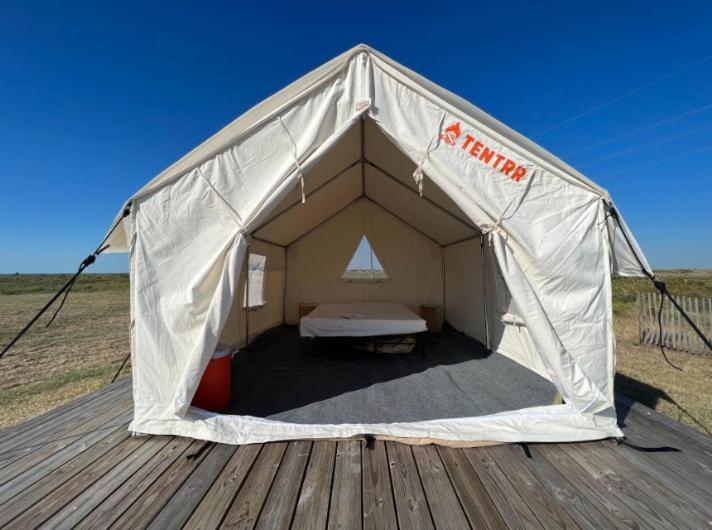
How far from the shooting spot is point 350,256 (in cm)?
704

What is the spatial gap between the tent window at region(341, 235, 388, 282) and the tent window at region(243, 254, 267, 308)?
6.50 ft

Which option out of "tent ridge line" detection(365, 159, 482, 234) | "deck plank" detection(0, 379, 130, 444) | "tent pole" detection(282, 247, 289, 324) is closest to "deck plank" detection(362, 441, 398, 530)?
"deck plank" detection(0, 379, 130, 444)

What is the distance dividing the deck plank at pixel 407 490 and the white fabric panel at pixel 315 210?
3688mm

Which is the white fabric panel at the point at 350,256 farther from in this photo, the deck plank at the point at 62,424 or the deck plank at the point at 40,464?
the deck plank at the point at 40,464

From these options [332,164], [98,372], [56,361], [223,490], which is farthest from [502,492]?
[56,361]

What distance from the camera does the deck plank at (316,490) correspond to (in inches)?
60.2

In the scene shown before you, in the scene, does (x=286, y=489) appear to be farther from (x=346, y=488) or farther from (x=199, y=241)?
(x=199, y=241)

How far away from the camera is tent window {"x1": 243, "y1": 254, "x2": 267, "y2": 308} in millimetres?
5088

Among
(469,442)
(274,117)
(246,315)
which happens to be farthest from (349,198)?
(469,442)

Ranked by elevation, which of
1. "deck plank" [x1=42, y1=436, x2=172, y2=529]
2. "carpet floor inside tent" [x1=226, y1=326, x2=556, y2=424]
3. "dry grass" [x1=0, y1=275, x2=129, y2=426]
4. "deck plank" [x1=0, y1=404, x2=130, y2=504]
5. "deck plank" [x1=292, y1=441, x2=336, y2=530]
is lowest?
"dry grass" [x1=0, y1=275, x2=129, y2=426]

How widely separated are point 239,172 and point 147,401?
184 centimetres

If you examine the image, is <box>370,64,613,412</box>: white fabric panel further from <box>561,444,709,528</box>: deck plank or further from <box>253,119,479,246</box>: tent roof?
<box>253,119,479,246</box>: tent roof

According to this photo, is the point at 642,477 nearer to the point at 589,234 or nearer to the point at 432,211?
the point at 589,234

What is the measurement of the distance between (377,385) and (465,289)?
316 cm
